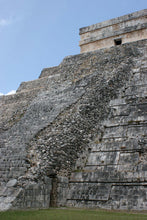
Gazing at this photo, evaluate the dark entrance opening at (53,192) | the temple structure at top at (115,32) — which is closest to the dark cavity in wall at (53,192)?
the dark entrance opening at (53,192)

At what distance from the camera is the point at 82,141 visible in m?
7.27

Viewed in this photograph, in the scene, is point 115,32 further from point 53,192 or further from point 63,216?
point 63,216

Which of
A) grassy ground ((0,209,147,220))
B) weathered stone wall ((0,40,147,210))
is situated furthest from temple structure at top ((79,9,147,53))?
grassy ground ((0,209,147,220))

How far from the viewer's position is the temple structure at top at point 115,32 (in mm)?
13773

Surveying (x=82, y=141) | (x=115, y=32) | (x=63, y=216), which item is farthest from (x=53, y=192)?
(x=115, y=32)

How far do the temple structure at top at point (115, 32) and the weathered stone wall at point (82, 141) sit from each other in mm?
3082

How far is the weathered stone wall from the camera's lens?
584 centimetres

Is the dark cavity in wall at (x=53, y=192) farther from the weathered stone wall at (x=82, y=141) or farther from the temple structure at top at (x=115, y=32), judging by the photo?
the temple structure at top at (x=115, y=32)

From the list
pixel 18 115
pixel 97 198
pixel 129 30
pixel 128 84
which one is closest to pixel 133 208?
pixel 97 198

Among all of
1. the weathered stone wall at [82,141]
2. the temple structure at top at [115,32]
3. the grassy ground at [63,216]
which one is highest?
the temple structure at top at [115,32]

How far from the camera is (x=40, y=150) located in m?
6.77

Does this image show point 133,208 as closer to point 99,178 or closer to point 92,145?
point 99,178

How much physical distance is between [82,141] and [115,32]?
8962mm

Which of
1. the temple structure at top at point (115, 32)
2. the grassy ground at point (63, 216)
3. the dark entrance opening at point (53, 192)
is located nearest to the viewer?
the grassy ground at point (63, 216)
